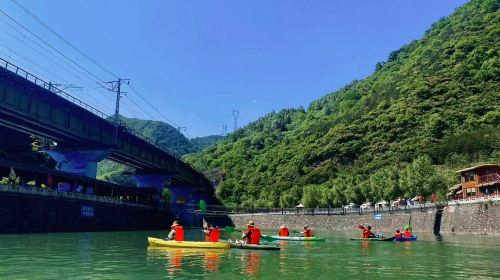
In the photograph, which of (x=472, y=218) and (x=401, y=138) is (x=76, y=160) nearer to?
(x=472, y=218)

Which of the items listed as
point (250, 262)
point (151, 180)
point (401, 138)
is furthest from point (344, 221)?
point (250, 262)

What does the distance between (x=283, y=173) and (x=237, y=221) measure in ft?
163

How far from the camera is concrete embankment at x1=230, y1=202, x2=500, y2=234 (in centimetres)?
5114

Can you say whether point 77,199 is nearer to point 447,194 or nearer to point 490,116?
point 447,194

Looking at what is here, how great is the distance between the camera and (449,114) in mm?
123438

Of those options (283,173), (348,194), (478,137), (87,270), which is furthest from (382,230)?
(283,173)

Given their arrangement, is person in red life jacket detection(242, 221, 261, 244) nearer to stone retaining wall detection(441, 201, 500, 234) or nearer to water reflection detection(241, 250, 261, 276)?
water reflection detection(241, 250, 261, 276)

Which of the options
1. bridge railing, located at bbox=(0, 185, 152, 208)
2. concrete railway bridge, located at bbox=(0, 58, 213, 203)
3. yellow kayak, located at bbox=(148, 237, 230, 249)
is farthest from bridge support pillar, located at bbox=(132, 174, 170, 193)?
yellow kayak, located at bbox=(148, 237, 230, 249)

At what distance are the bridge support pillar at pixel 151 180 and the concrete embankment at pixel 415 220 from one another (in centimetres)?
1941

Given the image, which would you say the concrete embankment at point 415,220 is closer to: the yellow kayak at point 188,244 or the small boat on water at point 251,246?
the small boat on water at point 251,246

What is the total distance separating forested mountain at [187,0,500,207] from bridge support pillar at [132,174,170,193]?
113 feet

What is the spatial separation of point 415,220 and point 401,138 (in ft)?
218

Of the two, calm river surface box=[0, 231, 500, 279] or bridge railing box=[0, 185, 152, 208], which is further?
bridge railing box=[0, 185, 152, 208]

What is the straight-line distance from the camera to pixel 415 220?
6525cm
